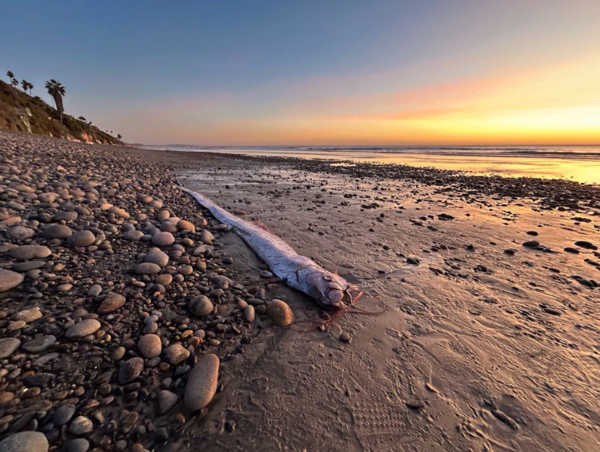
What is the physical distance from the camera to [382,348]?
286cm

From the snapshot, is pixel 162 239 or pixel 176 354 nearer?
pixel 176 354

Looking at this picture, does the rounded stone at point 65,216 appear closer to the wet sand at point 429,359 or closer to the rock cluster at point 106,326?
the rock cluster at point 106,326

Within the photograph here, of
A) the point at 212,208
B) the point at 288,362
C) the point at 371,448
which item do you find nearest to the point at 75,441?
the point at 288,362

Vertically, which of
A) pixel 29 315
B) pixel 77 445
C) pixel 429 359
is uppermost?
pixel 29 315

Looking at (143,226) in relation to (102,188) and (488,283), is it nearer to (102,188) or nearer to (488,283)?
(102,188)

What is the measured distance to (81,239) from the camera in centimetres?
410

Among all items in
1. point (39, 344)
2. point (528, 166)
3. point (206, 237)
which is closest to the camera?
point (39, 344)

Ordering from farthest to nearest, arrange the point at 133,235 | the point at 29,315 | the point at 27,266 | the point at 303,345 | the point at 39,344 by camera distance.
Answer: the point at 133,235, the point at 27,266, the point at 303,345, the point at 29,315, the point at 39,344

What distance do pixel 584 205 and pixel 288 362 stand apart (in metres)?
12.3

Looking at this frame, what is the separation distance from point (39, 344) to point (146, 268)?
4.80 feet

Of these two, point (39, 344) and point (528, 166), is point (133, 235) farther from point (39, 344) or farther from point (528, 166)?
point (528, 166)

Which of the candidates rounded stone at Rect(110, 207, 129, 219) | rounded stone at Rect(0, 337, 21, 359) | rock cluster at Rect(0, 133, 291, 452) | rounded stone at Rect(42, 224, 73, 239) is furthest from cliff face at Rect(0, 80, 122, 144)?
rounded stone at Rect(0, 337, 21, 359)

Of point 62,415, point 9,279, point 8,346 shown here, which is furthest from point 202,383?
point 9,279

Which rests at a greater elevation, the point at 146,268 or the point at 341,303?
the point at 146,268
